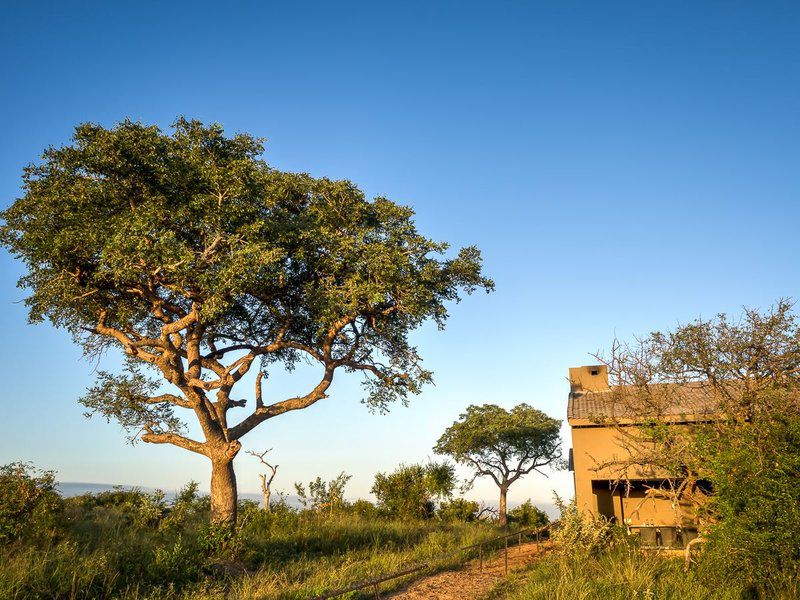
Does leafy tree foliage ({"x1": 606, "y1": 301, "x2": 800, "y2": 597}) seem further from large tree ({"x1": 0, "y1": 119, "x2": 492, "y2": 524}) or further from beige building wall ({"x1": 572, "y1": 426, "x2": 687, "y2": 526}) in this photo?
large tree ({"x1": 0, "y1": 119, "x2": 492, "y2": 524})

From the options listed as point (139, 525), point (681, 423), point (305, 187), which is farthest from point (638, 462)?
point (139, 525)

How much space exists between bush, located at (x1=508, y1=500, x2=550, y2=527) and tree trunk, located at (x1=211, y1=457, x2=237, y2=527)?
22842 millimetres

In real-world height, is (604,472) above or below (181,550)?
above

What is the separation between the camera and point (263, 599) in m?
9.67

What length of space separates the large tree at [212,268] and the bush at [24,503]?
389cm

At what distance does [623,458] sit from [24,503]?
16.1 m

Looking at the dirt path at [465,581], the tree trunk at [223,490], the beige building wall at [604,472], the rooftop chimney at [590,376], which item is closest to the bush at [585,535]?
the beige building wall at [604,472]

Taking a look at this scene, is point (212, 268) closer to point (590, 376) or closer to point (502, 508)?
point (590, 376)

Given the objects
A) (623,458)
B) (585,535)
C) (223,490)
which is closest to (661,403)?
(623,458)

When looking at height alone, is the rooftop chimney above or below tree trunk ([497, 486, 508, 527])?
above

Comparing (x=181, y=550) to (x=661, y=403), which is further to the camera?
(x=661, y=403)

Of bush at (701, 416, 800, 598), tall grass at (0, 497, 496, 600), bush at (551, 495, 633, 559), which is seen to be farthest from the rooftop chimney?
bush at (701, 416, 800, 598)

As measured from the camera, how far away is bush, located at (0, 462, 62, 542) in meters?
12.4

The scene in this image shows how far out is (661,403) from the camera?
15695 millimetres
